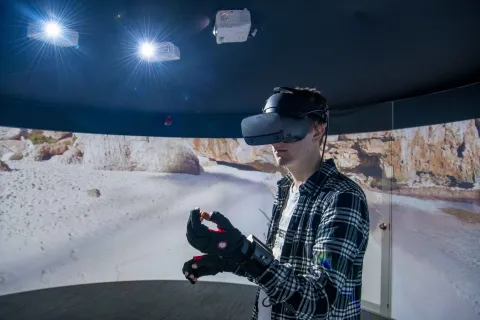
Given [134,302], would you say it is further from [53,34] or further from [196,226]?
[196,226]

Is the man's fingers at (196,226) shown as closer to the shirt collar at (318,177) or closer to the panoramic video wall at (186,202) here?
the shirt collar at (318,177)

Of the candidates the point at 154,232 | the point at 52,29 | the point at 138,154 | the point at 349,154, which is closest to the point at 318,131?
the point at 52,29

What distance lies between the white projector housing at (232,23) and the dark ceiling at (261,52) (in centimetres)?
5

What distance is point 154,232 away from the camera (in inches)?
198

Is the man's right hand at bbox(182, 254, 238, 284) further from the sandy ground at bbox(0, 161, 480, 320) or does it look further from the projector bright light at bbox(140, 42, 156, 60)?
the sandy ground at bbox(0, 161, 480, 320)

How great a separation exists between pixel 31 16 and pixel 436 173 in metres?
4.26

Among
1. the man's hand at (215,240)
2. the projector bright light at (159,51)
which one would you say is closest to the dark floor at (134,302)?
the projector bright light at (159,51)

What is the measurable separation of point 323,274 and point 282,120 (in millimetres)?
614

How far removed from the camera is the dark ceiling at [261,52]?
189cm

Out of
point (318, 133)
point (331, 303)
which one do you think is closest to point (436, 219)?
point (318, 133)

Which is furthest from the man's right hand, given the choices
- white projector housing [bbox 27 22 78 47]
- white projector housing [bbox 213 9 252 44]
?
white projector housing [bbox 27 22 78 47]

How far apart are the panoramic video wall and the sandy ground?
15 mm

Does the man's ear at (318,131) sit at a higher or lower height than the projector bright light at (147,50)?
lower

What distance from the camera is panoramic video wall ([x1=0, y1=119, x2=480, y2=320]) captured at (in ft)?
10.3
